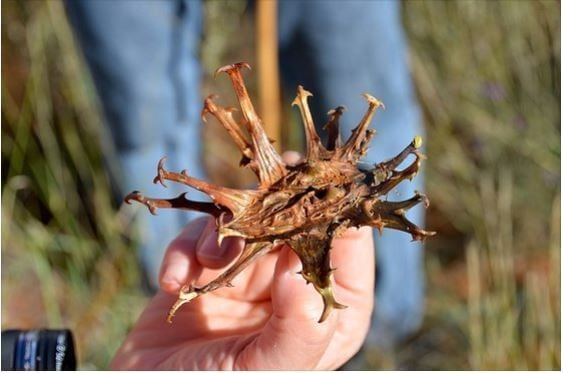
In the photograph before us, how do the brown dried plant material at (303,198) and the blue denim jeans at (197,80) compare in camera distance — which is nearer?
the brown dried plant material at (303,198)

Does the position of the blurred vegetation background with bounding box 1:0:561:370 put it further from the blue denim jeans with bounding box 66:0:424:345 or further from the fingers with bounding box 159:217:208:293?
the fingers with bounding box 159:217:208:293

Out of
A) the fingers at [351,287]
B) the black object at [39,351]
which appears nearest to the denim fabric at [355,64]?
the fingers at [351,287]

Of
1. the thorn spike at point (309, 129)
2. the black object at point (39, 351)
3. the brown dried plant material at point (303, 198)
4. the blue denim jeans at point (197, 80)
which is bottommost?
the black object at point (39, 351)

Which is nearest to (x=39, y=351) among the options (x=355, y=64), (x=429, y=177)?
(x=355, y=64)

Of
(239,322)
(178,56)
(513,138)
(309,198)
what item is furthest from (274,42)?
(309,198)

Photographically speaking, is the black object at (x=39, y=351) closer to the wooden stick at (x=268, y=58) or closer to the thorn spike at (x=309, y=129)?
the thorn spike at (x=309, y=129)

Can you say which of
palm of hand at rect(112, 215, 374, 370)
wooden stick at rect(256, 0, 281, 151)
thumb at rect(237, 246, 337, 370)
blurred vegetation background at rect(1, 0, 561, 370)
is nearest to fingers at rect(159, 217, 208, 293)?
palm of hand at rect(112, 215, 374, 370)

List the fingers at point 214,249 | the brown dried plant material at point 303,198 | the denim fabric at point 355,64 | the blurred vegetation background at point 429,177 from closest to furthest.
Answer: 1. the brown dried plant material at point 303,198
2. the fingers at point 214,249
3. the denim fabric at point 355,64
4. the blurred vegetation background at point 429,177

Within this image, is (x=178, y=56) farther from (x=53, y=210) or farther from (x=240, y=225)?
(x=240, y=225)
